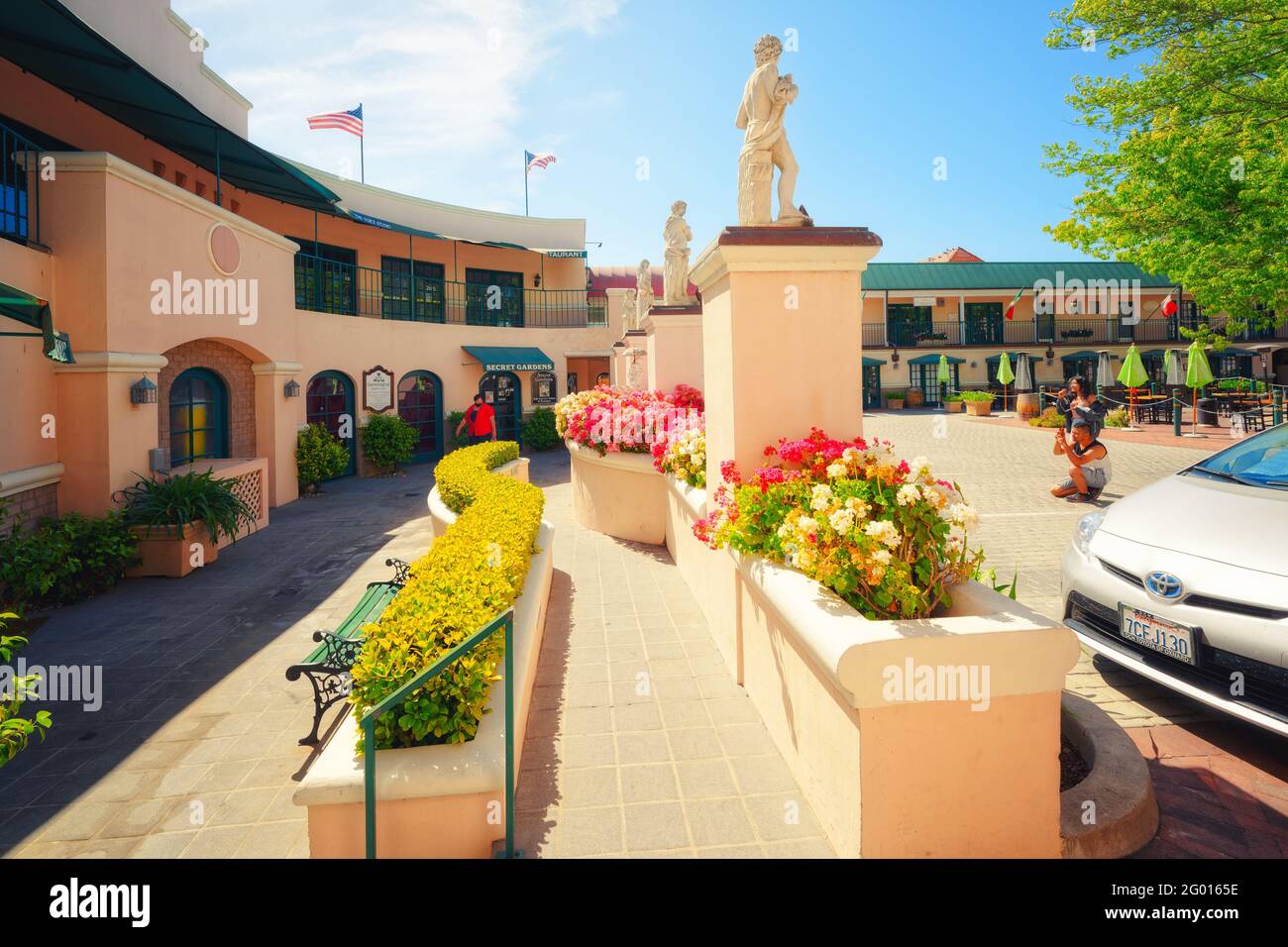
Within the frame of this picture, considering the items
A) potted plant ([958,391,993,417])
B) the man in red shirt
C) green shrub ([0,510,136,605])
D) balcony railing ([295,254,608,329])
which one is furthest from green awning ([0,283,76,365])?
potted plant ([958,391,993,417])

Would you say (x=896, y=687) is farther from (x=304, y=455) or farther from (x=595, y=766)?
(x=304, y=455)

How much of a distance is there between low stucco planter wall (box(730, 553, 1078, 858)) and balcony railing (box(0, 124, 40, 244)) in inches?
384

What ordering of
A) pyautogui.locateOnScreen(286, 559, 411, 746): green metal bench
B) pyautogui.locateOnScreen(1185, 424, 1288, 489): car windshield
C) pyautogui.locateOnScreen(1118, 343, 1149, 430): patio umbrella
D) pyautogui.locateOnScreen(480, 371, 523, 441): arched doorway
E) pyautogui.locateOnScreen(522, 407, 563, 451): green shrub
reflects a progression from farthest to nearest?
pyautogui.locateOnScreen(480, 371, 523, 441): arched doorway → pyautogui.locateOnScreen(522, 407, 563, 451): green shrub → pyautogui.locateOnScreen(1118, 343, 1149, 430): patio umbrella → pyautogui.locateOnScreen(1185, 424, 1288, 489): car windshield → pyautogui.locateOnScreen(286, 559, 411, 746): green metal bench

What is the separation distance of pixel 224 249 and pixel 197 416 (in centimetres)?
285

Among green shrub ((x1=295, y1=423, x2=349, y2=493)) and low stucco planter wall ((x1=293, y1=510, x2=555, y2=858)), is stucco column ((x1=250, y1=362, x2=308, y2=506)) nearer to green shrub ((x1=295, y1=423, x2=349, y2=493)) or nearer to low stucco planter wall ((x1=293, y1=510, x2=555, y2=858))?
green shrub ((x1=295, y1=423, x2=349, y2=493))

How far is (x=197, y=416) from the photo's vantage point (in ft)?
36.9

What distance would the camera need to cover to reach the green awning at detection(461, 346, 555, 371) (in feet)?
66.3

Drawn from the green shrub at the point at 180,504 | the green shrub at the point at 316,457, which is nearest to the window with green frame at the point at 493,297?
the green shrub at the point at 316,457

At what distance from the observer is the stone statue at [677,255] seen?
36.0 feet

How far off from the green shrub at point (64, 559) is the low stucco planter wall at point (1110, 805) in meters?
8.80

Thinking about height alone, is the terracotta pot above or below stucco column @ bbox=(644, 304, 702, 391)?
below

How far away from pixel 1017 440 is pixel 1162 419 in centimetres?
742
